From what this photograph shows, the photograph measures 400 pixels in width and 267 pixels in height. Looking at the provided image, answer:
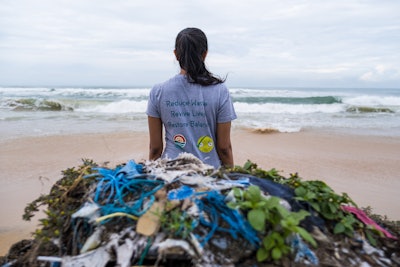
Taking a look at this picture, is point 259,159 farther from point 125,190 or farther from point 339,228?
point 125,190

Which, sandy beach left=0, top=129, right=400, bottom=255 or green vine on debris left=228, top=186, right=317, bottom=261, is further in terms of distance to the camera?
sandy beach left=0, top=129, right=400, bottom=255

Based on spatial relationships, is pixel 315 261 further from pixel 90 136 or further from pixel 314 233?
pixel 90 136

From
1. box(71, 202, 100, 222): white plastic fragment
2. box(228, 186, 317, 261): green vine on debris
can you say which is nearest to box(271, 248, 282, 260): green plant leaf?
box(228, 186, 317, 261): green vine on debris

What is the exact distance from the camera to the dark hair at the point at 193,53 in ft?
8.20

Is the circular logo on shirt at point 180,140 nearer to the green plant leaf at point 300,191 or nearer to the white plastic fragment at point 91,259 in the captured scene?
the green plant leaf at point 300,191

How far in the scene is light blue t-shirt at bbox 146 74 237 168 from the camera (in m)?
2.56

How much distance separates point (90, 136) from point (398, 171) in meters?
7.88

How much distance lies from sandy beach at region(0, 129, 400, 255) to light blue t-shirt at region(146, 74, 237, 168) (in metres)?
2.38

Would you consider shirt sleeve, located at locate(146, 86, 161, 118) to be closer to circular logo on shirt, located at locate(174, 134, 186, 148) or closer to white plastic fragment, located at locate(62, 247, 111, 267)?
circular logo on shirt, located at locate(174, 134, 186, 148)

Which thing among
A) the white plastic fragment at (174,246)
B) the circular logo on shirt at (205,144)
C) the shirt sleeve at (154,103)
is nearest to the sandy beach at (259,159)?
the shirt sleeve at (154,103)

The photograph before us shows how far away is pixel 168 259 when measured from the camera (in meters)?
1.43

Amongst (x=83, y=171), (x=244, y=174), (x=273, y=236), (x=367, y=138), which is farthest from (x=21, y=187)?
(x=367, y=138)

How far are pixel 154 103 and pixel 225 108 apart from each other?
55cm

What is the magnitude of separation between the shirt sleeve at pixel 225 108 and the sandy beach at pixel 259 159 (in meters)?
2.75
